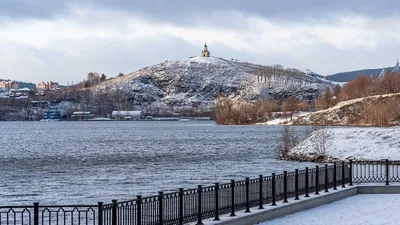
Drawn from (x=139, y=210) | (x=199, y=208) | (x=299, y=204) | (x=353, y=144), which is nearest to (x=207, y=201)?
(x=199, y=208)

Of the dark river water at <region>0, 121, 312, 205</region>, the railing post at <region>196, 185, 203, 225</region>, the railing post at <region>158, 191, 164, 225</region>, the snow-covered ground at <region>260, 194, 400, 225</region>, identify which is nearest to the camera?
the railing post at <region>158, 191, 164, 225</region>

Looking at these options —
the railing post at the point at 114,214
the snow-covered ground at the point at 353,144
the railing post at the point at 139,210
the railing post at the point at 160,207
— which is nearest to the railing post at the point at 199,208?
the railing post at the point at 160,207

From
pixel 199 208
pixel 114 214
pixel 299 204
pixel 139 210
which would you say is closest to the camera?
pixel 114 214

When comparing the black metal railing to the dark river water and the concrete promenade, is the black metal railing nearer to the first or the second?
the concrete promenade

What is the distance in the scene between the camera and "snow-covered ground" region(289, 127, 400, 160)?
68125 millimetres

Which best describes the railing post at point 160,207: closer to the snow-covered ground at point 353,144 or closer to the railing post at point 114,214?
the railing post at point 114,214

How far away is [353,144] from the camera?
→ 236ft

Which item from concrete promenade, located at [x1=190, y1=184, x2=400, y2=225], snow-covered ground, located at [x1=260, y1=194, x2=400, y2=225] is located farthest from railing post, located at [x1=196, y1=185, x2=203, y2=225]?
snow-covered ground, located at [x1=260, y1=194, x2=400, y2=225]

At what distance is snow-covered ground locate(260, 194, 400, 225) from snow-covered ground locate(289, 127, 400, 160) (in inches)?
1403

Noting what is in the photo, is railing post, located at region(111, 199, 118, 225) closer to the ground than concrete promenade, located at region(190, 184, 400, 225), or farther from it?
farther from it

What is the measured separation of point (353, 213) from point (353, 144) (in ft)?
152

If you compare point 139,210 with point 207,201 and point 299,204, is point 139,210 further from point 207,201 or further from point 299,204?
point 299,204

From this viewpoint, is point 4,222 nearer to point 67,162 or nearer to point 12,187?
point 12,187

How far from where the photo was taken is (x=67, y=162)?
7988 cm
